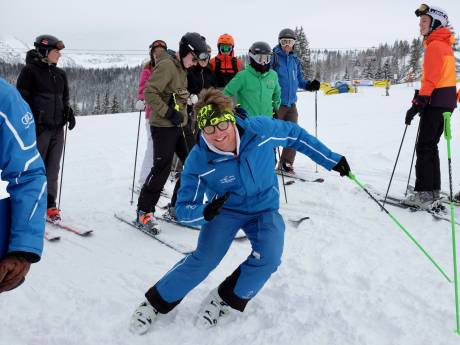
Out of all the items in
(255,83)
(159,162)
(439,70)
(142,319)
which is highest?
(439,70)

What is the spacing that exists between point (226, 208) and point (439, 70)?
321 cm

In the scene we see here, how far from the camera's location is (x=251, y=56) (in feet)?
17.6

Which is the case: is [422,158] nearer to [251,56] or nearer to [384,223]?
[384,223]

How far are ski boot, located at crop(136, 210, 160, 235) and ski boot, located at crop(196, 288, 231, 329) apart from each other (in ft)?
5.64

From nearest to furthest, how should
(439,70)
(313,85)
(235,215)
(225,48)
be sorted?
(235,215)
(439,70)
(225,48)
(313,85)

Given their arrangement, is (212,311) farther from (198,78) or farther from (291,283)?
(198,78)

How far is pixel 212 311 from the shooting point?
301cm

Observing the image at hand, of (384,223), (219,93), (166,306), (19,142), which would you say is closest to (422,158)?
(384,223)

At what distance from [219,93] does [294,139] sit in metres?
0.73

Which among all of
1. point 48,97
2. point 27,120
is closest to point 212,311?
point 27,120

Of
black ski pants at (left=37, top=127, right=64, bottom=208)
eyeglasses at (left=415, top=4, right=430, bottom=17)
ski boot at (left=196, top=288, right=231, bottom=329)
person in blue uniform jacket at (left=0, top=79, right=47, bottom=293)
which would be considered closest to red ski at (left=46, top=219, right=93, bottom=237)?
black ski pants at (left=37, top=127, right=64, bottom=208)

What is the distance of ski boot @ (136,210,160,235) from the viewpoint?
470cm

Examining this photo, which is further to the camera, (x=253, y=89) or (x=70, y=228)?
(x=253, y=89)

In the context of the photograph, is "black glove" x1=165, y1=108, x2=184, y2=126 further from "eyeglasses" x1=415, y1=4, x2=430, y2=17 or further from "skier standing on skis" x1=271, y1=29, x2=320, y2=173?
"eyeglasses" x1=415, y1=4, x2=430, y2=17
